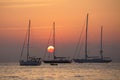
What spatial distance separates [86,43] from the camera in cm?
19312

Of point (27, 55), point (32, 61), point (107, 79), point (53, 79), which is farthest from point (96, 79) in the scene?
point (32, 61)

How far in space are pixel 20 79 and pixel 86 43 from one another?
315ft

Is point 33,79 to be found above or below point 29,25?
below

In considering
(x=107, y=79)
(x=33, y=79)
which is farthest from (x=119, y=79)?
(x=33, y=79)

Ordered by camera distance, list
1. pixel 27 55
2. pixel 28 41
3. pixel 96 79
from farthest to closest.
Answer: pixel 27 55 → pixel 28 41 → pixel 96 79

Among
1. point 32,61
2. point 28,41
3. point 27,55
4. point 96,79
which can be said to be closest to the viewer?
point 96,79

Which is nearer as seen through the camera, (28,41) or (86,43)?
(28,41)

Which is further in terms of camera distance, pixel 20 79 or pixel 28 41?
pixel 28 41

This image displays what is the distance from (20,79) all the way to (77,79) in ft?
40.0

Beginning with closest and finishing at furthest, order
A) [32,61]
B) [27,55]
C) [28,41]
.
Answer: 1. [28,41]
2. [27,55]
3. [32,61]

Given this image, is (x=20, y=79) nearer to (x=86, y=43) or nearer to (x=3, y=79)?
(x=3, y=79)

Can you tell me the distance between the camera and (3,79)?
99000 millimetres

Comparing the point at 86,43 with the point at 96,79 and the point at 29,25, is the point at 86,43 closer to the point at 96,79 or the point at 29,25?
the point at 29,25

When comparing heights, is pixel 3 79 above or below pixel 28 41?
below
